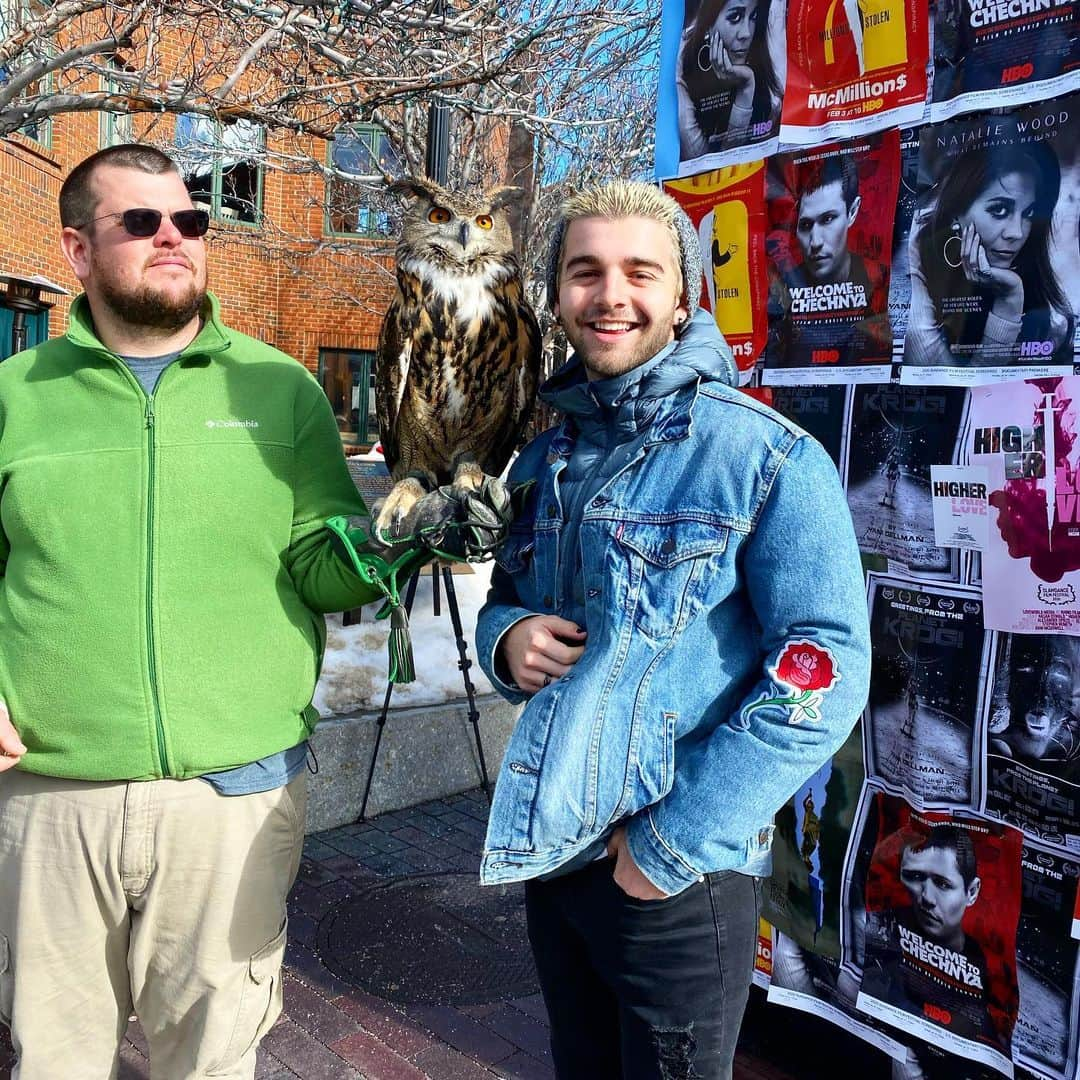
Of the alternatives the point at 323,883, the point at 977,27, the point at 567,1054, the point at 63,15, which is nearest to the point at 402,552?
the point at 567,1054

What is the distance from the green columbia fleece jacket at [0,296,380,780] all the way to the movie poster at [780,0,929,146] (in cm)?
149

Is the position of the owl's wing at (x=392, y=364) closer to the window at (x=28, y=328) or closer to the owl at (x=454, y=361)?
the owl at (x=454, y=361)

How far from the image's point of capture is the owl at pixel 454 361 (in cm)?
247

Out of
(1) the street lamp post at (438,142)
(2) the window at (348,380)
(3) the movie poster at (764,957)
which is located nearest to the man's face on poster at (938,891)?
(3) the movie poster at (764,957)

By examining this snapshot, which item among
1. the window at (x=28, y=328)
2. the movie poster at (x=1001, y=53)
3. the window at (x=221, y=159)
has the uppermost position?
the window at (x=221, y=159)

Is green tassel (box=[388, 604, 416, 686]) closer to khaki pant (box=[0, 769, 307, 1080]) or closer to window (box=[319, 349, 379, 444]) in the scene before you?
khaki pant (box=[0, 769, 307, 1080])

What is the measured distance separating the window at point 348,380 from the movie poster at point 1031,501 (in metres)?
12.0

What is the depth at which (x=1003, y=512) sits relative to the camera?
6.73 ft

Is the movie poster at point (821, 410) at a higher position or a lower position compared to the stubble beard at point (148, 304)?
lower

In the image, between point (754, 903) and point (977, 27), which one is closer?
point (754, 903)

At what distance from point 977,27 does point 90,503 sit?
2.12m

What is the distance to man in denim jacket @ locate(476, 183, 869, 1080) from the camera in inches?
55.5

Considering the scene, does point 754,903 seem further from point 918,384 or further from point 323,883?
point 323,883

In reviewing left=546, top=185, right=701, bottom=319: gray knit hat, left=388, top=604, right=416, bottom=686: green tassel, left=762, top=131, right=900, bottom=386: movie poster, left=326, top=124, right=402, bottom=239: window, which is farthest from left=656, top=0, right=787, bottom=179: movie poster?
left=326, top=124, right=402, bottom=239: window
